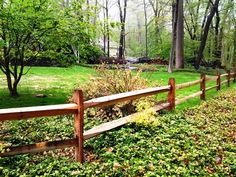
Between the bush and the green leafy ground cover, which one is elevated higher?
the bush

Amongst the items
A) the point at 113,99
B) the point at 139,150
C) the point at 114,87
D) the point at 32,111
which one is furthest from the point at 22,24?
the point at 139,150

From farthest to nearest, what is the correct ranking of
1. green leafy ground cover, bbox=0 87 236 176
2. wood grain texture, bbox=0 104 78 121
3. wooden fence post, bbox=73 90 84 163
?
wooden fence post, bbox=73 90 84 163, green leafy ground cover, bbox=0 87 236 176, wood grain texture, bbox=0 104 78 121

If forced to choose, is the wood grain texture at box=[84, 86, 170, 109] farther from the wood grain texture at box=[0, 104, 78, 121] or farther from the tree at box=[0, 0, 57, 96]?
the tree at box=[0, 0, 57, 96]

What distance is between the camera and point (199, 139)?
540 cm

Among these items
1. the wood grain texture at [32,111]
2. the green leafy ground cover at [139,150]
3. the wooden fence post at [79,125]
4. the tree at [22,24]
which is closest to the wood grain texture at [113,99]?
the wooden fence post at [79,125]

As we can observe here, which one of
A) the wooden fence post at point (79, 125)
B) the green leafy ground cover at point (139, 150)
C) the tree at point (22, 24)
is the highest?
the tree at point (22, 24)

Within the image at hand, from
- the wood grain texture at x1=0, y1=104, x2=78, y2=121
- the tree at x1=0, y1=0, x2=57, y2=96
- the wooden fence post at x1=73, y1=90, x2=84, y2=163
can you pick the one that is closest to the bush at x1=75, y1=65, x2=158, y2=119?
the tree at x1=0, y1=0, x2=57, y2=96

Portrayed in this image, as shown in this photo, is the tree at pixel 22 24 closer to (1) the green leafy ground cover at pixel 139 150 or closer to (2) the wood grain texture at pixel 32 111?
(1) the green leafy ground cover at pixel 139 150

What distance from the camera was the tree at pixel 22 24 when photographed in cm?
690

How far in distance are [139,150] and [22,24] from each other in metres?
4.71

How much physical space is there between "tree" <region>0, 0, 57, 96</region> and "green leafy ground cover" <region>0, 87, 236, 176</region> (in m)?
2.58

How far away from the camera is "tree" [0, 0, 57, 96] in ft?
22.6

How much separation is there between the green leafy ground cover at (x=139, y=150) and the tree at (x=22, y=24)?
102 inches

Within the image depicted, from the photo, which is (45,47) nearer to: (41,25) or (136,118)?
(41,25)
